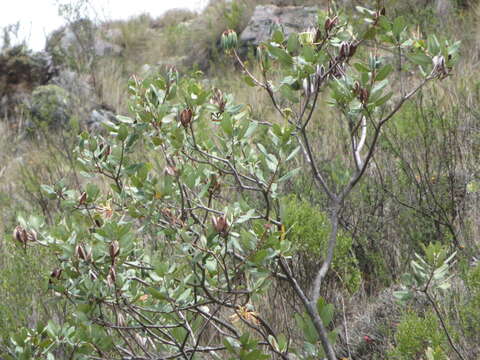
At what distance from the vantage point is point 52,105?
29.7ft

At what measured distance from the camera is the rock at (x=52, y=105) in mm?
8953

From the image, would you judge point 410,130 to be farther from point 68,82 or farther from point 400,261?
point 68,82

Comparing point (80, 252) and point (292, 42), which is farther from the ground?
point (292, 42)

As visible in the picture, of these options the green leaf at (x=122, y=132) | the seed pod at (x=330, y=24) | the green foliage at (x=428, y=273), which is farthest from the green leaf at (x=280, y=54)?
the green foliage at (x=428, y=273)

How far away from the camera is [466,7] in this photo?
7.70m

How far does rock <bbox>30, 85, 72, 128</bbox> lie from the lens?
895 centimetres

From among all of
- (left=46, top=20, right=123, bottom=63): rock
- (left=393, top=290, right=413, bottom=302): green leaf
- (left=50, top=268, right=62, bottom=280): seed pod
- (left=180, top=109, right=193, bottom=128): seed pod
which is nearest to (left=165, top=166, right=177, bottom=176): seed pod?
(left=180, top=109, right=193, bottom=128): seed pod

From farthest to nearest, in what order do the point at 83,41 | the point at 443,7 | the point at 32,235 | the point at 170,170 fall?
the point at 83,41, the point at 443,7, the point at 32,235, the point at 170,170

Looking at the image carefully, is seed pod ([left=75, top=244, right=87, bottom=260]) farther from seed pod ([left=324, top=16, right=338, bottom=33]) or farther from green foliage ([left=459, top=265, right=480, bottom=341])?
green foliage ([left=459, top=265, right=480, bottom=341])

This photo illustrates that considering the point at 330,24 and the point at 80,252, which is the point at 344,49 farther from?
the point at 80,252

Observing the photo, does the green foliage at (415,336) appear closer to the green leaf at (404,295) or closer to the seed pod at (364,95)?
the green leaf at (404,295)

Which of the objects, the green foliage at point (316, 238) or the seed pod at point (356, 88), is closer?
the seed pod at point (356, 88)

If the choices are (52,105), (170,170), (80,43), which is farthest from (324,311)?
(80,43)

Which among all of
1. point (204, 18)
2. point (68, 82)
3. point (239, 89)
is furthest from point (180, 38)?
point (239, 89)
